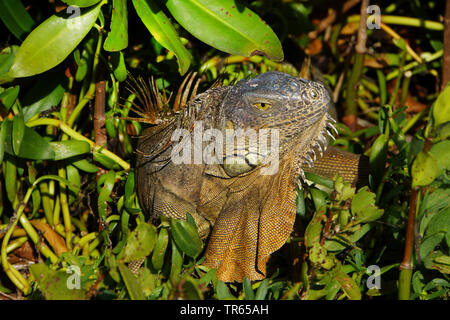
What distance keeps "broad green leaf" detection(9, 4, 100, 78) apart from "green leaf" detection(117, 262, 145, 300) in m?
1.02

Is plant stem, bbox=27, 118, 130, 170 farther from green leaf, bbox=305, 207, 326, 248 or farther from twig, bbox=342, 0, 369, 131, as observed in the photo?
twig, bbox=342, 0, 369, 131

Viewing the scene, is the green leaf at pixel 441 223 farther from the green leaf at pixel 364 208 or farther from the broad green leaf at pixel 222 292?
the broad green leaf at pixel 222 292

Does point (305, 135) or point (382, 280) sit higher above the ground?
point (305, 135)

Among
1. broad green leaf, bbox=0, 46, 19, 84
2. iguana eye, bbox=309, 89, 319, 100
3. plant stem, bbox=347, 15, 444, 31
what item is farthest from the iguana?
plant stem, bbox=347, 15, 444, 31

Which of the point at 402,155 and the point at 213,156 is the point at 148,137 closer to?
the point at 213,156

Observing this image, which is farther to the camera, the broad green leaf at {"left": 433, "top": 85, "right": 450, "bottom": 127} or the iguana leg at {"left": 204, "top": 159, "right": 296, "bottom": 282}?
the iguana leg at {"left": 204, "top": 159, "right": 296, "bottom": 282}

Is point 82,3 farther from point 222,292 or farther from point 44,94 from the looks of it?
point 222,292

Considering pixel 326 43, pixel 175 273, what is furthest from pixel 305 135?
pixel 326 43

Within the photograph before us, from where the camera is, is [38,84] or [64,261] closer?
[64,261]

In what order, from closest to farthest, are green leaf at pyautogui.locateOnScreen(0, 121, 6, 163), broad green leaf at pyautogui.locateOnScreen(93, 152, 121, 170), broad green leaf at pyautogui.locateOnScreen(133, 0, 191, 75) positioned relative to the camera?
broad green leaf at pyautogui.locateOnScreen(133, 0, 191, 75), green leaf at pyautogui.locateOnScreen(0, 121, 6, 163), broad green leaf at pyautogui.locateOnScreen(93, 152, 121, 170)

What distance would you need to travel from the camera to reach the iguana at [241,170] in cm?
227

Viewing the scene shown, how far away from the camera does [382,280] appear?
244 centimetres

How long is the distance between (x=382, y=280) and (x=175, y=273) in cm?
90

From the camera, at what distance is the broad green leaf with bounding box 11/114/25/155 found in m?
2.50
